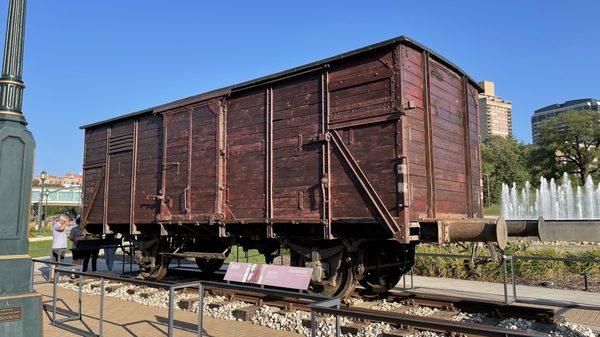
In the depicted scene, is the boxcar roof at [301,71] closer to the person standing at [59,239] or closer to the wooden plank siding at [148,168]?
the wooden plank siding at [148,168]

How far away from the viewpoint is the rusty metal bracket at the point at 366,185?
23.1 ft

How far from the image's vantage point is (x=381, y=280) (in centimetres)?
922

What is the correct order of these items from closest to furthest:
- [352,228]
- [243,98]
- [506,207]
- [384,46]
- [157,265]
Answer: [384,46]
[352,228]
[243,98]
[157,265]
[506,207]

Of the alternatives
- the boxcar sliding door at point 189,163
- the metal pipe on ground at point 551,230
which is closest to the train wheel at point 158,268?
the boxcar sliding door at point 189,163

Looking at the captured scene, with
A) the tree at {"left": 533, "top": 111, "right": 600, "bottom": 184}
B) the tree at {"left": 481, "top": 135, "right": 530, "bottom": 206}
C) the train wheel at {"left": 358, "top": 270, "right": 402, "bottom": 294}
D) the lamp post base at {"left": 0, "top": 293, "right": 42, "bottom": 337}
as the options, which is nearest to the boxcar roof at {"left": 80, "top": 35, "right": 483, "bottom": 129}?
the train wheel at {"left": 358, "top": 270, "right": 402, "bottom": 294}

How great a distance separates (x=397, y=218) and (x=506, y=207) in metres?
32.8

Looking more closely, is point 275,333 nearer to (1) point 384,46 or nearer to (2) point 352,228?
(2) point 352,228

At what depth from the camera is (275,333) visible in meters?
6.80

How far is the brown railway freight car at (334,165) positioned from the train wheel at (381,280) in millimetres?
28

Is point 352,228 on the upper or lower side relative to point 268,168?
lower

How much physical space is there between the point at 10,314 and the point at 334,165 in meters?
5.10

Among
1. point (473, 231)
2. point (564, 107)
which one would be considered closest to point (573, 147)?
point (473, 231)

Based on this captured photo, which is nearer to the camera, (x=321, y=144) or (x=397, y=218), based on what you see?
(x=397, y=218)

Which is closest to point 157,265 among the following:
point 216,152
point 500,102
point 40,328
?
point 216,152
